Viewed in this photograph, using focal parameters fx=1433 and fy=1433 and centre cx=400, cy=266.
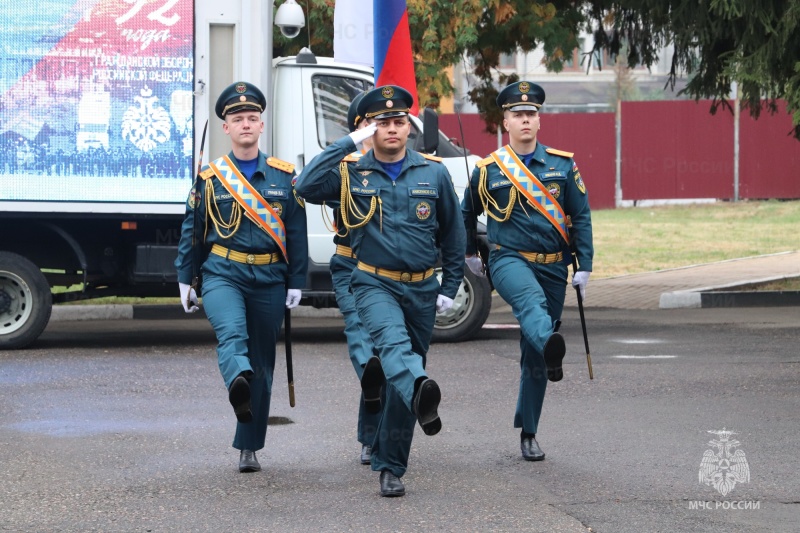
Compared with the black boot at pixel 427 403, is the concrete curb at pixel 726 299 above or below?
below

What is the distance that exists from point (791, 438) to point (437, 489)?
89.0 inches

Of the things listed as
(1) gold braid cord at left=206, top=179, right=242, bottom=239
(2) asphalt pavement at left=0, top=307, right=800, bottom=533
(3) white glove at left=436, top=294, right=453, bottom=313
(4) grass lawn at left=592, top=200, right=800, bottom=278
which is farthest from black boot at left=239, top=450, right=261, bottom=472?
(4) grass lawn at left=592, top=200, right=800, bottom=278

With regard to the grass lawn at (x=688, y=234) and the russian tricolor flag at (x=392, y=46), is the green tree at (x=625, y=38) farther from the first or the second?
the russian tricolor flag at (x=392, y=46)

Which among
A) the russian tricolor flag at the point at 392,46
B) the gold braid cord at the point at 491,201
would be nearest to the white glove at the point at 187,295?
the gold braid cord at the point at 491,201

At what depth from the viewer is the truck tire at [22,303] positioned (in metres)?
11.8

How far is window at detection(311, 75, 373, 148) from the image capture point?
12.1 meters

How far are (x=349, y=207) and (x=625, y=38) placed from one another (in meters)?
10.7

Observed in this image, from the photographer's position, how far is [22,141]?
11656 millimetres

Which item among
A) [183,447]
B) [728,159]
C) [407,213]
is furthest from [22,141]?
[728,159]

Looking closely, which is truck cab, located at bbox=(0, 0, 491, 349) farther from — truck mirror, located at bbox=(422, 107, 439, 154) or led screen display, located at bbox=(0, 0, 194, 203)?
truck mirror, located at bbox=(422, 107, 439, 154)

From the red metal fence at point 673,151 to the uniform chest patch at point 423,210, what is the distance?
2564 cm

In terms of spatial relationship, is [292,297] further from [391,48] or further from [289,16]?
[289,16]

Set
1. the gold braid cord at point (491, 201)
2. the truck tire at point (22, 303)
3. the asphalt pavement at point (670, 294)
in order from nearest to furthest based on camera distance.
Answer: the gold braid cord at point (491, 201), the truck tire at point (22, 303), the asphalt pavement at point (670, 294)

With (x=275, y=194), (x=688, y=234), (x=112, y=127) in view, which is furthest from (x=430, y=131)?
(x=688, y=234)
